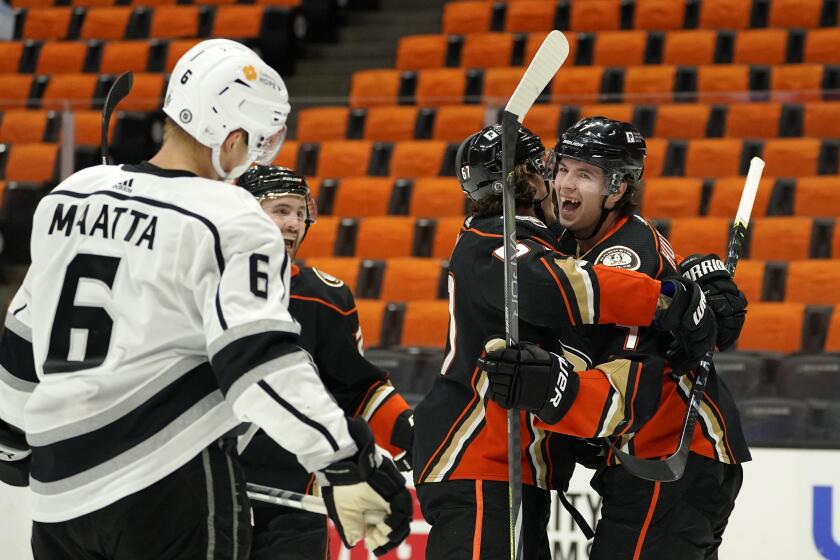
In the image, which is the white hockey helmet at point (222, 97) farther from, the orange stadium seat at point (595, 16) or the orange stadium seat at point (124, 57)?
the orange stadium seat at point (124, 57)

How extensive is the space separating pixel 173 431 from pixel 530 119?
476cm

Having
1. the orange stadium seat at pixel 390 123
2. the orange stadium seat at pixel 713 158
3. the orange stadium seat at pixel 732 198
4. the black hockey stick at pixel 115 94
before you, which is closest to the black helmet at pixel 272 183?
the black hockey stick at pixel 115 94

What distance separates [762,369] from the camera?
4.71m

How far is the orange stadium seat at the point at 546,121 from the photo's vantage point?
6.38 m

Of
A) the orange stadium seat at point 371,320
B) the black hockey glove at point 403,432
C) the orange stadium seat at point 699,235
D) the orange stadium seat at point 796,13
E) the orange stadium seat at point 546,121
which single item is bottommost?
the orange stadium seat at point 371,320

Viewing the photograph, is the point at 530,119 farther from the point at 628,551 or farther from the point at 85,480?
the point at 85,480

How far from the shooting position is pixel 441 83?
811 cm

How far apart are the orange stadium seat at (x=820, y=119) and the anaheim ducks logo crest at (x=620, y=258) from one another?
381 centimetres

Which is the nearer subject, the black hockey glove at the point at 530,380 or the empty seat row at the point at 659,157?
the black hockey glove at the point at 530,380

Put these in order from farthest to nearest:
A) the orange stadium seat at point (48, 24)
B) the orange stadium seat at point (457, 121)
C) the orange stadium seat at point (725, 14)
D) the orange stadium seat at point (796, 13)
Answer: the orange stadium seat at point (48, 24), the orange stadium seat at point (725, 14), the orange stadium seat at point (796, 13), the orange stadium seat at point (457, 121)

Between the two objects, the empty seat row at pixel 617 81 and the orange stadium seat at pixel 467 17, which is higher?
the orange stadium seat at pixel 467 17

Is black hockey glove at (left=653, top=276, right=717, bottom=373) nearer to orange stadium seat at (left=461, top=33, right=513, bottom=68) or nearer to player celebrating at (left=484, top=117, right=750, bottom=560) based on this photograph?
player celebrating at (left=484, top=117, right=750, bottom=560)

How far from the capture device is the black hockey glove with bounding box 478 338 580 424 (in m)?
2.42

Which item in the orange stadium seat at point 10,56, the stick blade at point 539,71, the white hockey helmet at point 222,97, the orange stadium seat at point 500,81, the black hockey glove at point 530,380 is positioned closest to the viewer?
the white hockey helmet at point 222,97
